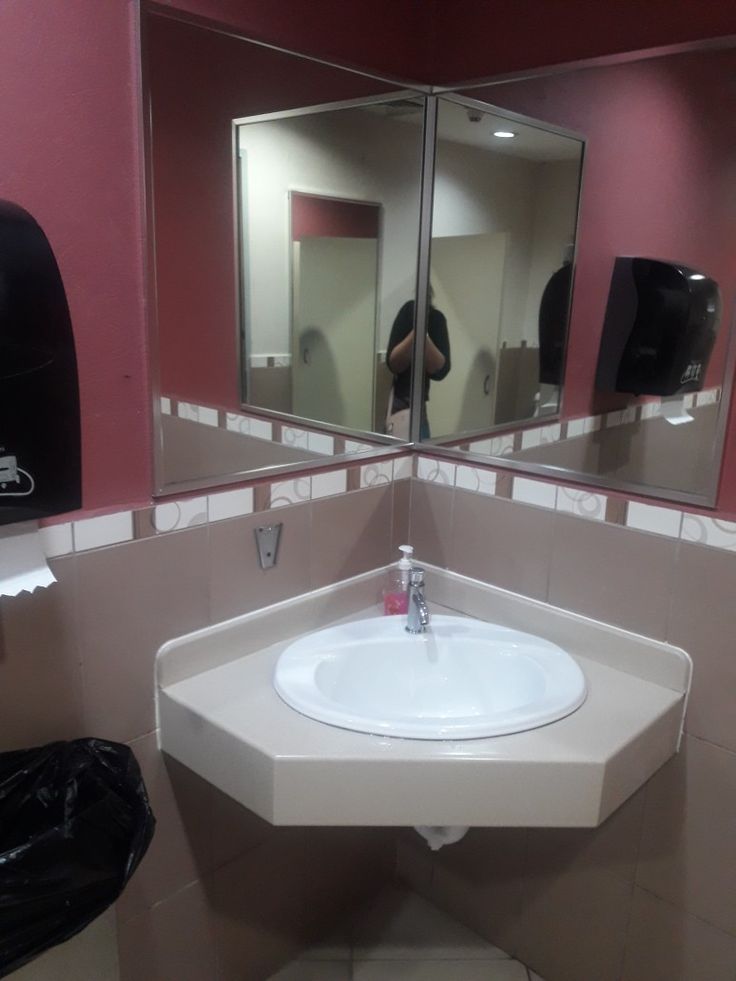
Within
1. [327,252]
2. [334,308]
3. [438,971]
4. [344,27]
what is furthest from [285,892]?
[344,27]

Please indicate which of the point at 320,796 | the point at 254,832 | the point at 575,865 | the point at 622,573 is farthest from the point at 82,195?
the point at 575,865

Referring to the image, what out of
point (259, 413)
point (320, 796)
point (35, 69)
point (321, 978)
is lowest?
point (321, 978)

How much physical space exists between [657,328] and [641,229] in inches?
Answer: 7.2

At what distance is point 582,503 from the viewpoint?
1.54 meters

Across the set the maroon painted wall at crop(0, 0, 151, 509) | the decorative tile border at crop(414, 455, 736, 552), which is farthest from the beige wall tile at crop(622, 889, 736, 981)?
the maroon painted wall at crop(0, 0, 151, 509)

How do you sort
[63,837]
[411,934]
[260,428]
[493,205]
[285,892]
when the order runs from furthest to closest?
[411,934] → [285,892] → [493,205] → [260,428] → [63,837]

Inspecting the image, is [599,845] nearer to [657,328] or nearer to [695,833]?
[695,833]

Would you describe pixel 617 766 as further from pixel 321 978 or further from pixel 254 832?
→ pixel 321 978

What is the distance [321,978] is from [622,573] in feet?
3.87

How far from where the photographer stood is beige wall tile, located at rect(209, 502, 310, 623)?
148 centimetres

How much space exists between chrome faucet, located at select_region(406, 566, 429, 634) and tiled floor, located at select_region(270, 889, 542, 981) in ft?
2.81

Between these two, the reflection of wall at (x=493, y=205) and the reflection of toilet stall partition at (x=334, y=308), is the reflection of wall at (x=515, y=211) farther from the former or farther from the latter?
the reflection of toilet stall partition at (x=334, y=308)

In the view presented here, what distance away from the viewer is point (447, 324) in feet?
5.91

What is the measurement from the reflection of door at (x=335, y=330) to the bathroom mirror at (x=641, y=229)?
37 cm
